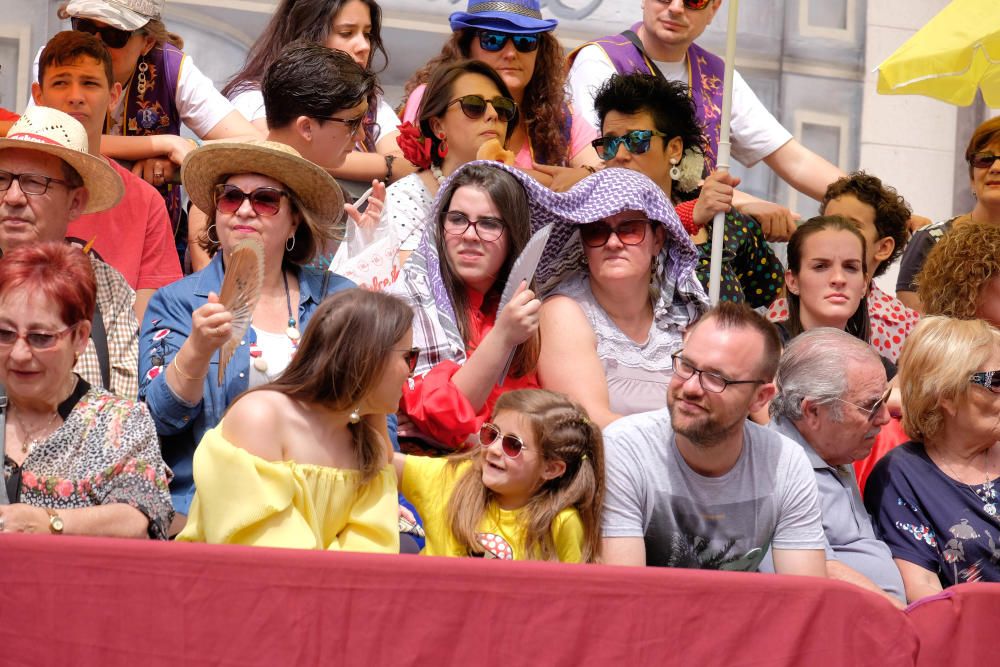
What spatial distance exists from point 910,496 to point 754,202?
2.04 m

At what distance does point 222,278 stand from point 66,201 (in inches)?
21.6

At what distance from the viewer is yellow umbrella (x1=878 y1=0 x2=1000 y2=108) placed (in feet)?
19.6

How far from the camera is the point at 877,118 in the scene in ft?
27.5

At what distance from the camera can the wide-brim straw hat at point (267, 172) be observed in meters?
4.24

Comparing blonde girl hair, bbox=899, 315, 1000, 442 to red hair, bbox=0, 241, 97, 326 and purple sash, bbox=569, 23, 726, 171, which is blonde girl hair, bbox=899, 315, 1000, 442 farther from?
red hair, bbox=0, 241, 97, 326

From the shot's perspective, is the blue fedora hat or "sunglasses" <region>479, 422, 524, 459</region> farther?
the blue fedora hat

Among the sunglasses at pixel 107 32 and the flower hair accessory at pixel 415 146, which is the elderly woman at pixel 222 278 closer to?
the flower hair accessory at pixel 415 146

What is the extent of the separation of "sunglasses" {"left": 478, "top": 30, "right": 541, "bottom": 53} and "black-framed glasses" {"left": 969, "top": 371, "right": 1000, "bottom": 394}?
7.66ft

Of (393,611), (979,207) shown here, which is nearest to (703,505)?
(393,611)

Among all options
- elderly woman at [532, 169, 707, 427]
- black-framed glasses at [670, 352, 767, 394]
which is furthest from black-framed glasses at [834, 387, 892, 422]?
elderly woman at [532, 169, 707, 427]

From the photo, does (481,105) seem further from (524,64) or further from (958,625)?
(958,625)

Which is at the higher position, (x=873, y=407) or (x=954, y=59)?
(x=954, y=59)

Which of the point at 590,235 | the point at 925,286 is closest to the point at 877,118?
the point at 925,286

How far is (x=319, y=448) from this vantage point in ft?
11.3
